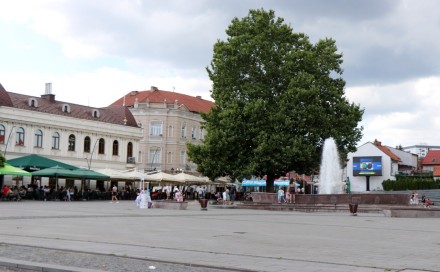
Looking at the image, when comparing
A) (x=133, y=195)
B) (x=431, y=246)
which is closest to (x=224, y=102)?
(x=133, y=195)

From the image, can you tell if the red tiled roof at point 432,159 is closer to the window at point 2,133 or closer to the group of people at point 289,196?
the group of people at point 289,196

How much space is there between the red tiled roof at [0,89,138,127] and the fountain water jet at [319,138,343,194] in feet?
97.5

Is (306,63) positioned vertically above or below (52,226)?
above

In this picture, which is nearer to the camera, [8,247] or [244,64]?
[8,247]

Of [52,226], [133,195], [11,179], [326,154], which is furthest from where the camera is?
[133,195]

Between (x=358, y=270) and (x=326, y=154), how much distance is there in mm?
35168

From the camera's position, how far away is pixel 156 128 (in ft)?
266

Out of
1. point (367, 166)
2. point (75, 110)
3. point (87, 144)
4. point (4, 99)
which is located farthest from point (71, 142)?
point (367, 166)

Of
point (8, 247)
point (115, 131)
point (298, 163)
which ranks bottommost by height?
point (8, 247)

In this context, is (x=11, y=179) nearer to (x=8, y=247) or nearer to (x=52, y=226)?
(x=52, y=226)

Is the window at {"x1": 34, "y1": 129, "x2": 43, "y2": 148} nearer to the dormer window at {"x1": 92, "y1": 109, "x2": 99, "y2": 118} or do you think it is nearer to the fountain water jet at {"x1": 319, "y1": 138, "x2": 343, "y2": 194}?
the dormer window at {"x1": 92, "y1": 109, "x2": 99, "y2": 118}

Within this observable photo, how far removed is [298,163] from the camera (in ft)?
146

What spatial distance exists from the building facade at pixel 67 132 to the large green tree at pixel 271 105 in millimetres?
19347

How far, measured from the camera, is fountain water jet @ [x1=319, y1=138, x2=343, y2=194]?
44219 millimetres
